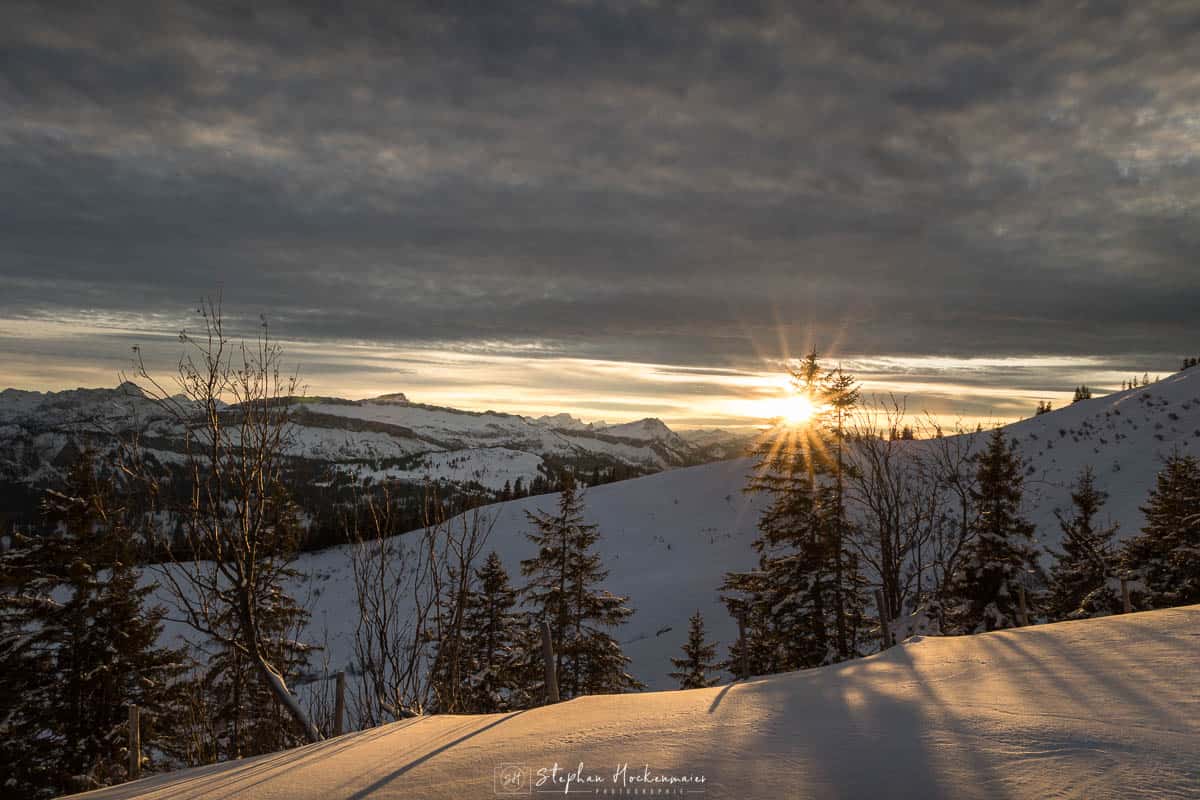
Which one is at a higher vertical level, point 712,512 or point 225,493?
point 225,493

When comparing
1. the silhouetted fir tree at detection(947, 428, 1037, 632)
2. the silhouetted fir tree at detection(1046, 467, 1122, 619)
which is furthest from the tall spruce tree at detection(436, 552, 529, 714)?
the silhouetted fir tree at detection(1046, 467, 1122, 619)

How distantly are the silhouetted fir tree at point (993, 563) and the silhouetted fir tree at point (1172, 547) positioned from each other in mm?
2226

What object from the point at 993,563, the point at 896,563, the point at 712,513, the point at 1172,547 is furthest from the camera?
the point at 712,513

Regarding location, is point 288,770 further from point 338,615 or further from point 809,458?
point 338,615

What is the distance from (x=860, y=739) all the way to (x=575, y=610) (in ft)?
57.0

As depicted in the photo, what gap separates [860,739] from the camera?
139 inches

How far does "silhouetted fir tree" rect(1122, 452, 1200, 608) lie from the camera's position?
43.5ft

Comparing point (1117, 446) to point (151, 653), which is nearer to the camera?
point (151, 653)

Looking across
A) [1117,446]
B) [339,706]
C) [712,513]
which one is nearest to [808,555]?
[339,706]

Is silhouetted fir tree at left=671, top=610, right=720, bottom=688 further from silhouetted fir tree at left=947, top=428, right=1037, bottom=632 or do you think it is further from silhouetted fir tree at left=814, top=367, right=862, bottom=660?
silhouetted fir tree at left=947, top=428, right=1037, bottom=632

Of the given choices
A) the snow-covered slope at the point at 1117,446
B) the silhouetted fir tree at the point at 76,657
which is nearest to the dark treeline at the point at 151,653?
the silhouetted fir tree at the point at 76,657

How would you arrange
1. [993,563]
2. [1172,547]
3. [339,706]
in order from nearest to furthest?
1. [339,706]
2. [1172,547]
3. [993,563]

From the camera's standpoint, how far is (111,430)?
22.0 ft

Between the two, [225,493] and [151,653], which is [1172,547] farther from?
[151,653]
